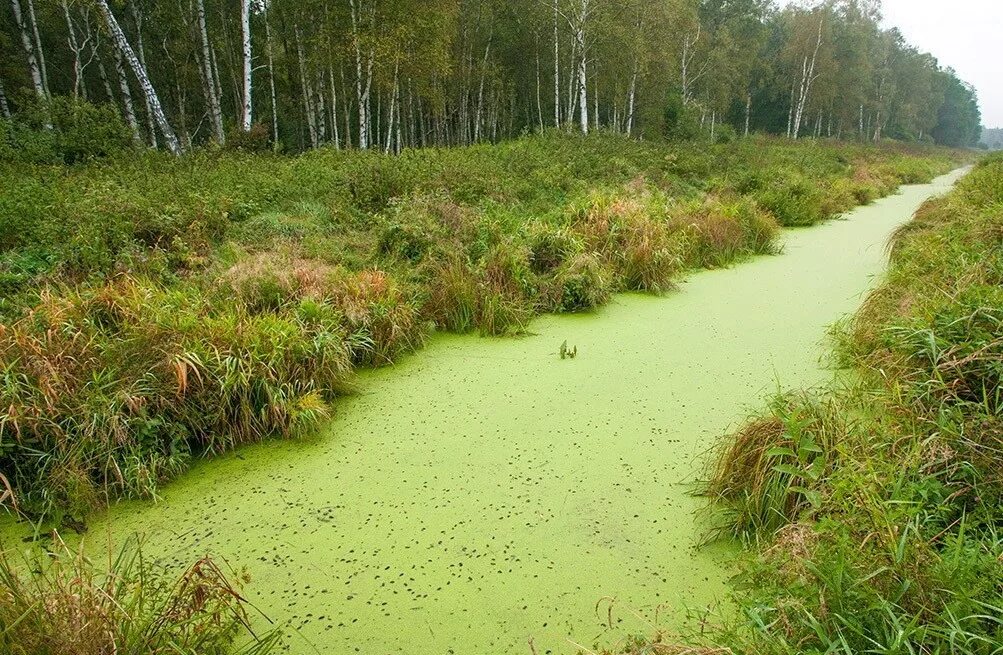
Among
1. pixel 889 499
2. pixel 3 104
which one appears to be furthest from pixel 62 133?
pixel 889 499

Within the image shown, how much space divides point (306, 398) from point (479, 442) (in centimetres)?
81

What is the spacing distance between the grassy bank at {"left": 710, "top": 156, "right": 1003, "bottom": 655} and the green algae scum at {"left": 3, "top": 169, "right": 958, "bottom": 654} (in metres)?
0.24

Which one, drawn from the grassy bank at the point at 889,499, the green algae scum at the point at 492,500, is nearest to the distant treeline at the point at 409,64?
the green algae scum at the point at 492,500

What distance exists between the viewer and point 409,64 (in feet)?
41.2

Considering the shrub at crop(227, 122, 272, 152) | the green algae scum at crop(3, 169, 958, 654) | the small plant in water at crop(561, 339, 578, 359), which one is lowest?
the green algae scum at crop(3, 169, 958, 654)

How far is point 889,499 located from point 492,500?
1.23m

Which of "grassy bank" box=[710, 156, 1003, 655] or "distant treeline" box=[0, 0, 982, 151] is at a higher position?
"distant treeline" box=[0, 0, 982, 151]

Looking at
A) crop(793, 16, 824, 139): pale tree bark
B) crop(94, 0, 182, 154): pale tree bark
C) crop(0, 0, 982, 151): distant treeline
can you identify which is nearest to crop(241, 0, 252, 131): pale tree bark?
crop(0, 0, 982, 151): distant treeline

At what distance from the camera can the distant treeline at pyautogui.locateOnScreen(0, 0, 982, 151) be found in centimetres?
A: 1156

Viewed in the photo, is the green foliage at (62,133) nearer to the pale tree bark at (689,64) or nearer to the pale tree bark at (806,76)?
the pale tree bark at (689,64)

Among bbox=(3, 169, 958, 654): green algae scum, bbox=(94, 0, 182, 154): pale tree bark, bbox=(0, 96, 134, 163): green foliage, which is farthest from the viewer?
bbox=(94, 0, 182, 154): pale tree bark

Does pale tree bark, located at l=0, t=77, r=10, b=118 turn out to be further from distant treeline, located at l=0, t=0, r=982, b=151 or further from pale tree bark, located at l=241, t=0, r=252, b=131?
pale tree bark, located at l=241, t=0, r=252, b=131

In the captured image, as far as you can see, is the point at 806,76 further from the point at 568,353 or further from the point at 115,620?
the point at 115,620

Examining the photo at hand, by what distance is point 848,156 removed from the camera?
55.1 ft
